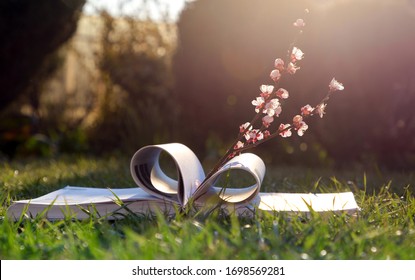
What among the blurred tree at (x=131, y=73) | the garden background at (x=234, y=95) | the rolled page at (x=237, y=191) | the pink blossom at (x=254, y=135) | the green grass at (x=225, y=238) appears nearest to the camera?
the green grass at (x=225, y=238)

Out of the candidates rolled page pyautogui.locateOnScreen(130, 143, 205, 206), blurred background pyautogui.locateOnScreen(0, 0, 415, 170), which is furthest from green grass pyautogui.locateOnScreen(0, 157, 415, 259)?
blurred background pyautogui.locateOnScreen(0, 0, 415, 170)

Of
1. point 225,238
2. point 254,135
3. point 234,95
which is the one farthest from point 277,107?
point 234,95

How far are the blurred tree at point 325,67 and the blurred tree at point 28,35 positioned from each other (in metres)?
1.29

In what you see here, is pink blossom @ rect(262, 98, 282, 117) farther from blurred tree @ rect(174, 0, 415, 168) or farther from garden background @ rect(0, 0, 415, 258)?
blurred tree @ rect(174, 0, 415, 168)

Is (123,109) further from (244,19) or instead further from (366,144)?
(366,144)

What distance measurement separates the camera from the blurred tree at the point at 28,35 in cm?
630

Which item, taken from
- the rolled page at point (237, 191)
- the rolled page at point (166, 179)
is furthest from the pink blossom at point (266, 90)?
the rolled page at point (166, 179)

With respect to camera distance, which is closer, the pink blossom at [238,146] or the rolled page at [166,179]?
the rolled page at [166,179]

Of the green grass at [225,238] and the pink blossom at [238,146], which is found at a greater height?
the pink blossom at [238,146]

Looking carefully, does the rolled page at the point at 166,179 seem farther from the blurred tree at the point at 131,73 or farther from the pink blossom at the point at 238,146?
the blurred tree at the point at 131,73

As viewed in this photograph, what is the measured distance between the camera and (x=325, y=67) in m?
5.55

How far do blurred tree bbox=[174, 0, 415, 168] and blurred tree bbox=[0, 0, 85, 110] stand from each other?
129 centimetres
